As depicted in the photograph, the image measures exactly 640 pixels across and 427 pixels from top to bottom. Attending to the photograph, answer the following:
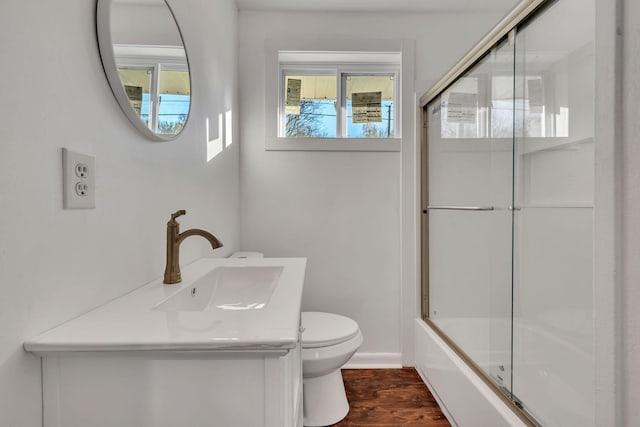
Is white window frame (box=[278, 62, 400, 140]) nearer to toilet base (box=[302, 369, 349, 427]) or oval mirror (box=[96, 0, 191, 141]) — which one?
oval mirror (box=[96, 0, 191, 141])

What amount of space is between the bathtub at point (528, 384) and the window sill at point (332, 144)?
1.13 m

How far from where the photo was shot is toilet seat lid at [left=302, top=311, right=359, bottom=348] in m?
1.58

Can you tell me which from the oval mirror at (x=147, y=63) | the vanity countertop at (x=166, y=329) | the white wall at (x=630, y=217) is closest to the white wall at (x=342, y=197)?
the oval mirror at (x=147, y=63)

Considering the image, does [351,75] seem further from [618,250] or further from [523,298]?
[618,250]

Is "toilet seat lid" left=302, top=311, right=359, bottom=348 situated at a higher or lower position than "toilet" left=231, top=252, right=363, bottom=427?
higher

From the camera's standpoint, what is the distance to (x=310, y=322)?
1793mm

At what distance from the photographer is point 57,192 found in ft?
2.28

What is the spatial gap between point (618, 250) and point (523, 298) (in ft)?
3.32

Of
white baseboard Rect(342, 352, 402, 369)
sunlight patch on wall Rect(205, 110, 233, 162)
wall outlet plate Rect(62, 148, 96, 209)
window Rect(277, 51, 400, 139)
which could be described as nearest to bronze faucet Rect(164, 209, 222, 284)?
wall outlet plate Rect(62, 148, 96, 209)

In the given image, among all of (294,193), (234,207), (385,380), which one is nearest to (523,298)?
(385,380)

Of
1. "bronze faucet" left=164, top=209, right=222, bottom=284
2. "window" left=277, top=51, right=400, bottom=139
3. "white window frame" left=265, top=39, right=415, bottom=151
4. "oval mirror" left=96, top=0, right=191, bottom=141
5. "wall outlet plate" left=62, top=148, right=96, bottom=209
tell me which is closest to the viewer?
"wall outlet plate" left=62, top=148, right=96, bottom=209

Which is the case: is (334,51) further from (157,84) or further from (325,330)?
(325,330)

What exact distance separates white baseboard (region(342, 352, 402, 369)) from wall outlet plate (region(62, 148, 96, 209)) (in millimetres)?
1918

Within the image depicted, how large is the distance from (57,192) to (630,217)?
3.53 feet
